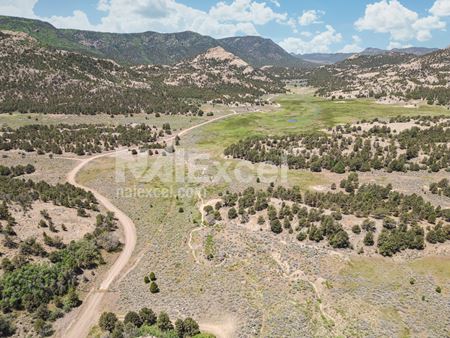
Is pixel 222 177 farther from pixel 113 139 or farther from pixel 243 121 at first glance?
pixel 243 121

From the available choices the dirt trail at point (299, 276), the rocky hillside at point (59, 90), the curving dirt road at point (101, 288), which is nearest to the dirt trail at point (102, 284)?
the curving dirt road at point (101, 288)

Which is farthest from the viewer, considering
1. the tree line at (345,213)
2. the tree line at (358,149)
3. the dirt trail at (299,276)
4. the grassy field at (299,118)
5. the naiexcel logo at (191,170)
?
the grassy field at (299,118)

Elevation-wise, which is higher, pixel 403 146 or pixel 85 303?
pixel 403 146

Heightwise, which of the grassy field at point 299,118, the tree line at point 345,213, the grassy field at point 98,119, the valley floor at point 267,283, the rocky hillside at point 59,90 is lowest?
the valley floor at point 267,283

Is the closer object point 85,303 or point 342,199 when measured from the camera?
point 85,303

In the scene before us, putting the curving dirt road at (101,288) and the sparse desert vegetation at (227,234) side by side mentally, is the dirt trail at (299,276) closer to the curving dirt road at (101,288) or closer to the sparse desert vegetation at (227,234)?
the sparse desert vegetation at (227,234)

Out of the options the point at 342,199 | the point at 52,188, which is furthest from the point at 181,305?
the point at 52,188
